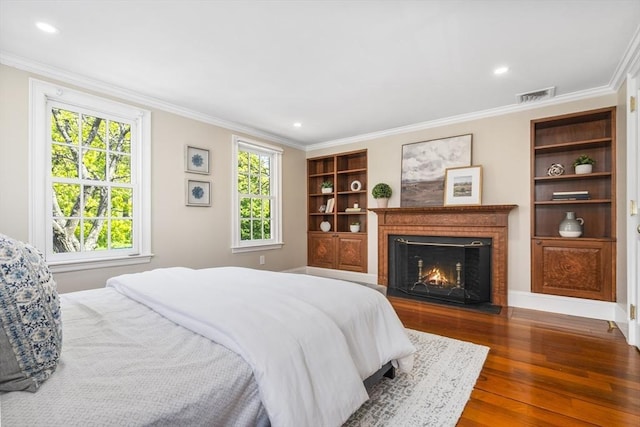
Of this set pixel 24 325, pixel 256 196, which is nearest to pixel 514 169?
pixel 256 196

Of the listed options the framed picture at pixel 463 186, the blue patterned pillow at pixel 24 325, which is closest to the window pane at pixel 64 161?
the blue patterned pillow at pixel 24 325

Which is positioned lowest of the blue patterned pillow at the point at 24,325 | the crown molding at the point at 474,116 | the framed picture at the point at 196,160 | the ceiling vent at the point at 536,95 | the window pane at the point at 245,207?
the blue patterned pillow at the point at 24,325

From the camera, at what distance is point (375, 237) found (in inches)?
185

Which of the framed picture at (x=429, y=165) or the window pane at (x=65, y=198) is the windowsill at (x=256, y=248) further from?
the framed picture at (x=429, y=165)

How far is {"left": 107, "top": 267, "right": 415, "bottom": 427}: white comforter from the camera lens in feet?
3.43

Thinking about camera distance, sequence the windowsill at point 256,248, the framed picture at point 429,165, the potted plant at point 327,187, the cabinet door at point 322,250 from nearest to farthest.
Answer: the framed picture at point 429,165 → the windowsill at point 256,248 → the cabinet door at point 322,250 → the potted plant at point 327,187

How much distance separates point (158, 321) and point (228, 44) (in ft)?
6.64

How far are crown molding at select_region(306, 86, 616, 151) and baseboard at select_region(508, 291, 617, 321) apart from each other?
2.15 metres

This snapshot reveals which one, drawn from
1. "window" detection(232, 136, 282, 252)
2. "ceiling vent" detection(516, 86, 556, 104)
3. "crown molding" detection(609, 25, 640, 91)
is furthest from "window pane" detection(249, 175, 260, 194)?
"crown molding" detection(609, 25, 640, 91)

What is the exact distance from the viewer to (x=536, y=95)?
3.22 m

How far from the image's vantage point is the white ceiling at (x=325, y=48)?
6.40 ft

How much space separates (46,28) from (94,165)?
1288 mm

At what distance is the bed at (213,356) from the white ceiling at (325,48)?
1.77 metres

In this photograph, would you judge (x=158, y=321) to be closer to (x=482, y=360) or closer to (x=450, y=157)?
(x=482, y=360)
